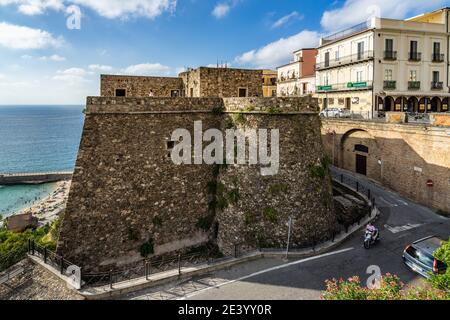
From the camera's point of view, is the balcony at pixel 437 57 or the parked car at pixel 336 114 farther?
the balcony at pixel 437 57

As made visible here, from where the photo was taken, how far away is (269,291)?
11.9 metres

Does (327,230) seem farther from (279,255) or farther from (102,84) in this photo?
(102,84)

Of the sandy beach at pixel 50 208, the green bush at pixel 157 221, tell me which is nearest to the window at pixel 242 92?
the green bush at pixel 157 221

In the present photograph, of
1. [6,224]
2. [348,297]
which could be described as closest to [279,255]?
[348,297]

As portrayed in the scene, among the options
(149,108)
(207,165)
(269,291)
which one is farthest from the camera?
(207,165)

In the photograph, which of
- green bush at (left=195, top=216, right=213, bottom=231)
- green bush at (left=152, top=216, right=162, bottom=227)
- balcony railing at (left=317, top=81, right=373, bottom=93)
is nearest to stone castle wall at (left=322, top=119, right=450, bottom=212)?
balcony railing at (left=317, top=81, right=373, bottom=93)

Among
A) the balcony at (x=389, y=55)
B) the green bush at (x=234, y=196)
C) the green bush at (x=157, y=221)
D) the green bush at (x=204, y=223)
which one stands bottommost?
the green bush at (x=204, y=223)

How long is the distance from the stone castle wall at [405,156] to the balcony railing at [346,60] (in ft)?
31.8

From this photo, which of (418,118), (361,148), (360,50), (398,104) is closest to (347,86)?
(360,50)

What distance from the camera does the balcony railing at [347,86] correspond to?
34016 mm

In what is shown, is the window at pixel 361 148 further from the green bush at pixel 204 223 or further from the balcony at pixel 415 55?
the green bush at pixel 204 223

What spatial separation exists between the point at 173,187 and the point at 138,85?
8210 mm

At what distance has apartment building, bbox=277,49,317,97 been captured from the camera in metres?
46.6

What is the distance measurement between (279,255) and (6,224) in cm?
2771
